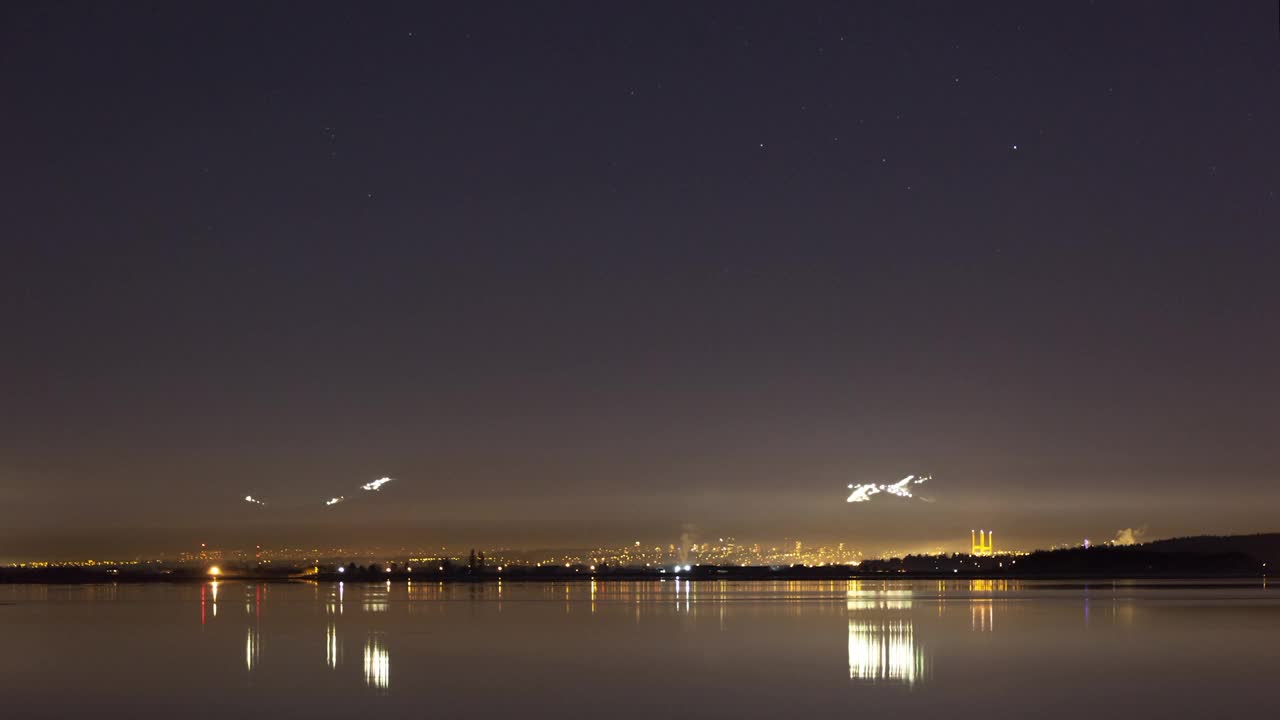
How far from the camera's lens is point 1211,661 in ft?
109

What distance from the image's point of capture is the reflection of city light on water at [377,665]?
28.7 metres

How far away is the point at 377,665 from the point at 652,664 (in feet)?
20.8

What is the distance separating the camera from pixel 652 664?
1297 inches

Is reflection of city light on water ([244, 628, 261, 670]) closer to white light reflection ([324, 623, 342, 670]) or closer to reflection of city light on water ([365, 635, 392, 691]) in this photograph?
white light reflection ([324, 623, 342, 670])

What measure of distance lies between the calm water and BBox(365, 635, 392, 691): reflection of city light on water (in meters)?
0.11

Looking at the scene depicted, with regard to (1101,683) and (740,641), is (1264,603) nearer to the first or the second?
(740,641)

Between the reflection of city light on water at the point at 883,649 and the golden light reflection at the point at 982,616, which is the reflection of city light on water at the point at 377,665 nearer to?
the reflection of city light on water at the point at 883,649

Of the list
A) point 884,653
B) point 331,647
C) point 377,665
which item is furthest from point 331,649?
point 884,653

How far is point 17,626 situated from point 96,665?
63.8 ft

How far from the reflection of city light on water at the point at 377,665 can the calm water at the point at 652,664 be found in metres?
0.11

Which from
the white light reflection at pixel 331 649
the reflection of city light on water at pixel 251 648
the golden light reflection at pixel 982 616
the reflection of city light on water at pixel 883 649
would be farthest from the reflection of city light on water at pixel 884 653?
the reflection of city light on water at pixel 251 648

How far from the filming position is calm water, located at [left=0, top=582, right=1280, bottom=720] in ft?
82.8

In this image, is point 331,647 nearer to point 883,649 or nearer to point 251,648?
point 251,648

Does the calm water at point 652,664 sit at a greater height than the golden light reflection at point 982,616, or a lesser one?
greater
